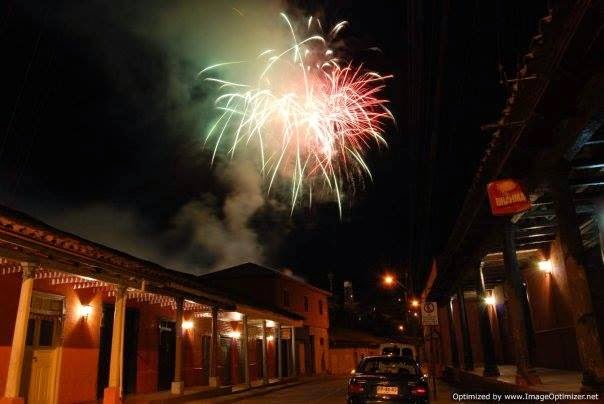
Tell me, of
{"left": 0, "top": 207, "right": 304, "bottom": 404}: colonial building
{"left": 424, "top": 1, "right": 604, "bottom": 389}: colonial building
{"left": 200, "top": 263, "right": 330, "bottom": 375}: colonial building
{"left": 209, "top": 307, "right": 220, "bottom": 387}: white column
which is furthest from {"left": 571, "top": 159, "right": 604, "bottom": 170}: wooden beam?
{"left": 200, "top": 263, "right": 330, "bottom": 375}: colonial building

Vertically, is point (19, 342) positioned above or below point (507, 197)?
below

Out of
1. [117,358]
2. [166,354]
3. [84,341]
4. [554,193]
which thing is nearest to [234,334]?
[166,354]

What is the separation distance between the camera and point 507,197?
346 inches

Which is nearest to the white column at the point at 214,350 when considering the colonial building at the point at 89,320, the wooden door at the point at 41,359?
the colonial building at the point at 89,320

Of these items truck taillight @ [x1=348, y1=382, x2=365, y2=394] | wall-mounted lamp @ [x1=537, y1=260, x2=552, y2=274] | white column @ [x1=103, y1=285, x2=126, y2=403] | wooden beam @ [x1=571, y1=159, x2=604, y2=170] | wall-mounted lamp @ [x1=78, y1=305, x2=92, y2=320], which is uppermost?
wooden beam @ [x1=571, y1=159, x2=604, y2=170]

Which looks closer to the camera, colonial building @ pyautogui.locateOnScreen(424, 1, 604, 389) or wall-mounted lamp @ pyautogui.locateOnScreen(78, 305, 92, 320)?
colonial building @ pyautogui.locateOnScreen(424, 1, 604, 389)

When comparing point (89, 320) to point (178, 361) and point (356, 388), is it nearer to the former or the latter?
A: point (178, 361)

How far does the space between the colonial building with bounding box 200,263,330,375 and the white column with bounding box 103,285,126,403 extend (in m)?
24.1

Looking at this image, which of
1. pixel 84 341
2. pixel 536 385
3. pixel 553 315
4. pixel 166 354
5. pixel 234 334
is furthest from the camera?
pixel 234 334

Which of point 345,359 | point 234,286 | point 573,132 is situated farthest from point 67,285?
point 345,359

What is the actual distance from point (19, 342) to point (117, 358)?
3483 millimetres

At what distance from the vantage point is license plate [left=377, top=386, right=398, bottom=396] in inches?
392

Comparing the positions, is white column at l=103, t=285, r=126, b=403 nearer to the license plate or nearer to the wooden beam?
the license plate

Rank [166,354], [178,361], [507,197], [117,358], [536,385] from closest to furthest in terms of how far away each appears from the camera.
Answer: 1. [507,197]
2. [536,385]
3. [117,358]
4. [178,361]
5. [166,354]
